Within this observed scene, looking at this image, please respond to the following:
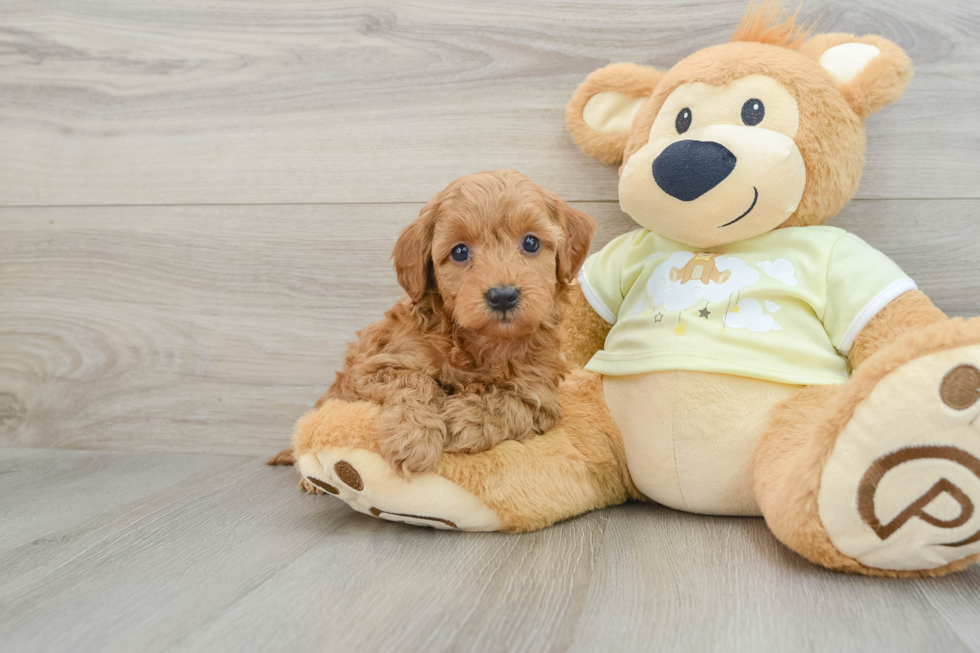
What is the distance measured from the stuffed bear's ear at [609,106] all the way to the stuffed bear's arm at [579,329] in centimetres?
25

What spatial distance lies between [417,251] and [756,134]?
1.64 ft

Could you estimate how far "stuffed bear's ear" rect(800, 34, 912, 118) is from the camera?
3.33 ft

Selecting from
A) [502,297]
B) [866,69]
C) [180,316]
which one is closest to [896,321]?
[866,69]

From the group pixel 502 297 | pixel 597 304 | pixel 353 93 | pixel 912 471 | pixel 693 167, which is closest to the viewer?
pixel 912 471

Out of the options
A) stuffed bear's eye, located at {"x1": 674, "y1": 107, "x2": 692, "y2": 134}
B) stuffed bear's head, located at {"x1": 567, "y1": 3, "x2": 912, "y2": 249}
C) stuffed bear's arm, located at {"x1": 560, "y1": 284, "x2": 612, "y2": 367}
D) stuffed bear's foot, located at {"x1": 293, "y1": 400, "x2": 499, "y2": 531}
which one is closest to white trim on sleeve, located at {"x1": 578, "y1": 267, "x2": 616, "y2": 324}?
stuffed bear's arm, located at {"x1": 560, "y1": 284, "x2": 612, "y2": 367}

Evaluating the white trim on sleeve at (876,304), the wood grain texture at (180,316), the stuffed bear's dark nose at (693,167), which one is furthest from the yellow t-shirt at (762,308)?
the wood grain texture at (180,316)

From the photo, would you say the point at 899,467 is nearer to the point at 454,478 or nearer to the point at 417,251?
the point at 454,478

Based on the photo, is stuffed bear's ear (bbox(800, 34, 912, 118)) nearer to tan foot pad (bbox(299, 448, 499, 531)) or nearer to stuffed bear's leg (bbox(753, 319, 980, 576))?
stuffed bear's leg (bbox(753, 319, 980, 576))

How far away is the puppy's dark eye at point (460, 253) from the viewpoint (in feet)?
2.95

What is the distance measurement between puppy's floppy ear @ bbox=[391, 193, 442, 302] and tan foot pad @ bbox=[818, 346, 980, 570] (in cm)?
54

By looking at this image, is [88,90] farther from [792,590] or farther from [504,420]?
[792,590]

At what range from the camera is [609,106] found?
1180mm

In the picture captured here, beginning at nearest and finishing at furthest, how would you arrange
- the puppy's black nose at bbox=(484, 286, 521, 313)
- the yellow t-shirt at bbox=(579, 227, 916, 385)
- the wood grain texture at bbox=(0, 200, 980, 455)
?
the puppy's black nose at bbox=(484, 286, 521, 313) → the yellow t-shirt at bbox=(579, 227, 916, 385) → the wood grain texture at bbox=(0, 200, 980, 455)

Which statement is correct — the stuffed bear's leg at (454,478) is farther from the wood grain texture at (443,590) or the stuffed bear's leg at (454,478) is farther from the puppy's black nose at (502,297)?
the puppy's black nose at (502,297)
